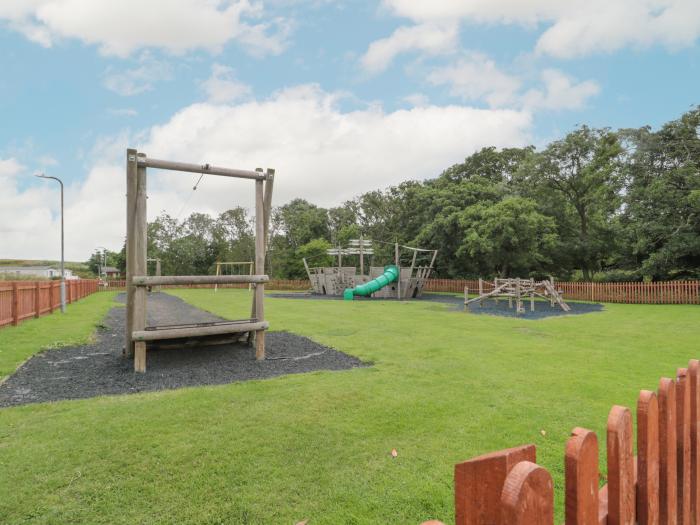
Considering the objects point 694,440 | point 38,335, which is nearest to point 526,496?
point 694,440

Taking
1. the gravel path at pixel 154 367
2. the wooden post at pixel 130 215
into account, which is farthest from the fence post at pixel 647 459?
the wooden post at pixel 130 215

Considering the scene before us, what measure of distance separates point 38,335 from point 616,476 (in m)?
12.2

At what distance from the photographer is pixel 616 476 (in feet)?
4.00

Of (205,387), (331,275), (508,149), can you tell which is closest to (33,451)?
(205,387)

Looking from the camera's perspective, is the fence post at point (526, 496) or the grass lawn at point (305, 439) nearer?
the fence post at point (526, 496)

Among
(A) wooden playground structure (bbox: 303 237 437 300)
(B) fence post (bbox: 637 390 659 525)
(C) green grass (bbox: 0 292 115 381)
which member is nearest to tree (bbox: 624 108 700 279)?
(A) wooden playground structure (bbox: 303 237 437 300)

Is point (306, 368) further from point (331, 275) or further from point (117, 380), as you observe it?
point (331, 275)

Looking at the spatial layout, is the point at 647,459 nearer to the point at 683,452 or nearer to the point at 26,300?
the point at 683,452

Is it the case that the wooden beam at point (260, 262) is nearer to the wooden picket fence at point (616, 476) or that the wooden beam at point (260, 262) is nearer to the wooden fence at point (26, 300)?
the wooden picket fence at point (616, 476)

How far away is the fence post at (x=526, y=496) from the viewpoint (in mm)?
864

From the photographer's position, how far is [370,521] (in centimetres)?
261

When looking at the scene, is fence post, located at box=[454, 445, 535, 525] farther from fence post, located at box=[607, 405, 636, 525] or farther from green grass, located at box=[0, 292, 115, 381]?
green grass, located at box=[0, 292, 115, 381]

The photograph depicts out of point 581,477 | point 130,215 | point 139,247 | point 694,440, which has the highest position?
point 130,215

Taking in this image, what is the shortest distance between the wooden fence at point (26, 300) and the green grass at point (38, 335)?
0.29 meters
